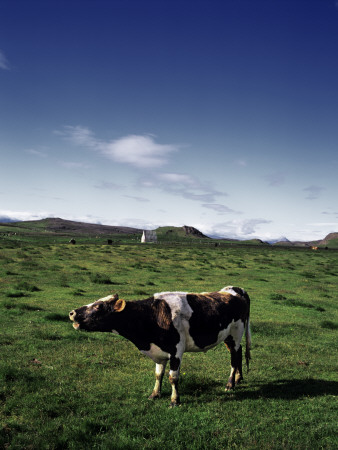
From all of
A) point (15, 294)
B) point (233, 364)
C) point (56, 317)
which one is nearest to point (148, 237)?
point (15, 294)

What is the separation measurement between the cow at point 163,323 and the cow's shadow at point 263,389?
1130 millimetres

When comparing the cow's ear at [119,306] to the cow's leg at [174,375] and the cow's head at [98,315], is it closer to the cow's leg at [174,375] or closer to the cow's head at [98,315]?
the cow's head at [98,315]

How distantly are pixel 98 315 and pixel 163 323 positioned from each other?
1562mm

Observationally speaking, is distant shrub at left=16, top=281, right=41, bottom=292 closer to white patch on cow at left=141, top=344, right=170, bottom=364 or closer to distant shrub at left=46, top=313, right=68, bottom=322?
distant shrub at left=46, top=313, right=68, bottom=322

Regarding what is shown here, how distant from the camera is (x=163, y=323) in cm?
778

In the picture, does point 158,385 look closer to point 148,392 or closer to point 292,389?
point 148,392

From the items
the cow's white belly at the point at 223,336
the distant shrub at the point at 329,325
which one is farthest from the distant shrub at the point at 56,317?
the distant shrub at the point at 329,325

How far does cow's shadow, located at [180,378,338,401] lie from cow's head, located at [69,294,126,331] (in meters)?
2.93

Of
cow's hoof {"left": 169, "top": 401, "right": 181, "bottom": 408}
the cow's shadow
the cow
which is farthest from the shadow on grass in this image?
the cow

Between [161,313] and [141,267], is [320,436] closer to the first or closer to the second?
[161,313]

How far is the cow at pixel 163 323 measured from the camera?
7750mm

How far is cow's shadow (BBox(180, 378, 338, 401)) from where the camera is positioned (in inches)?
341

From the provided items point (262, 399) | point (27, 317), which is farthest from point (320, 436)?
point (27, 317)

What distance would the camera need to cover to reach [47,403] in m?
7.81
